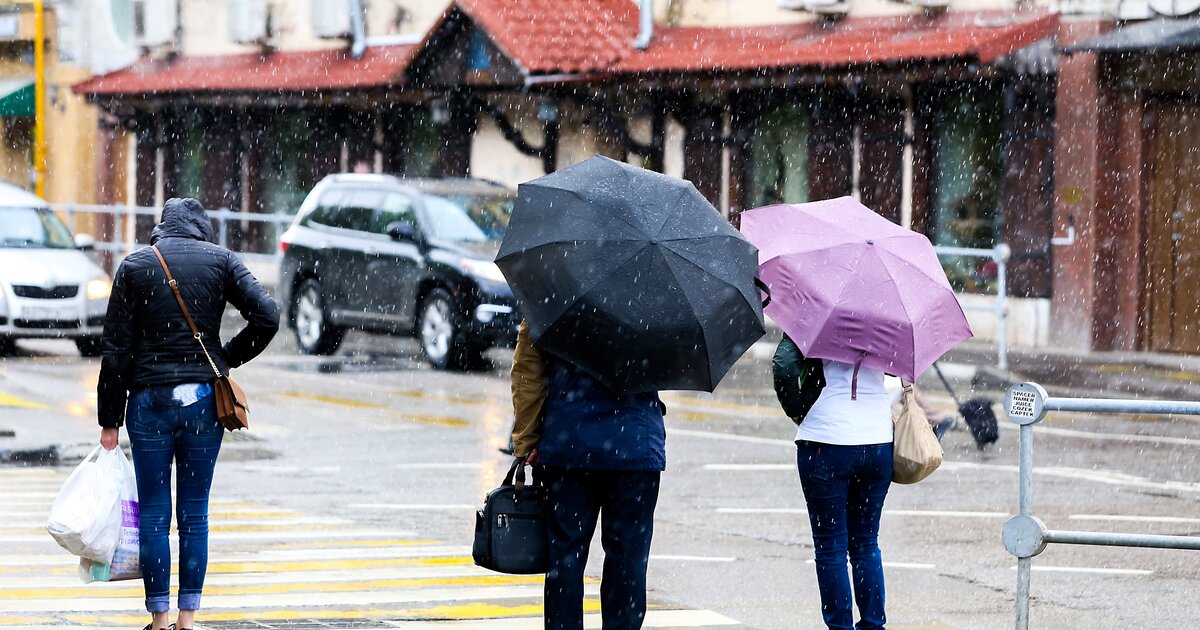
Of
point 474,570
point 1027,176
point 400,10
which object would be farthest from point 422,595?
point 400,10

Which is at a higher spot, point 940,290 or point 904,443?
point 940,290

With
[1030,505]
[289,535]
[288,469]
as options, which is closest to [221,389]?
[1030,505]

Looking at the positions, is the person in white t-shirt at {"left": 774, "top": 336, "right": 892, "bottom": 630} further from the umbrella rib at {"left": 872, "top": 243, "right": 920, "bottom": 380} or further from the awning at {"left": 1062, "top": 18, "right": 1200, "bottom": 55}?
the awning at {"left": 1062, "top": 18, "right": 1200, "bottom": 55}

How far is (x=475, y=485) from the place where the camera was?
39.9 feet

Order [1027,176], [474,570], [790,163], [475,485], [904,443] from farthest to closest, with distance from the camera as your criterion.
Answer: [790,163] < [1027,176] < [475,485] < [474,570] < [904,443]

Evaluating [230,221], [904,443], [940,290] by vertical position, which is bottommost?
[230,221]

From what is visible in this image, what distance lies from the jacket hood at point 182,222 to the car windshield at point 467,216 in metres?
12.5

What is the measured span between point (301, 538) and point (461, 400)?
7.10 m

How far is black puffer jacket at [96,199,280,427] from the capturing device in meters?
7.09

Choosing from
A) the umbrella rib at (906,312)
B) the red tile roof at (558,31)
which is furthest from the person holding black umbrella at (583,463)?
the red tile roof at (558,31)

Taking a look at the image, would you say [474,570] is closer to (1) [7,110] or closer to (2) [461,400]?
(2) [461,400]

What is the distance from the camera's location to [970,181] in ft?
80.2

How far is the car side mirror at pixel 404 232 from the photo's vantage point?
19938mm

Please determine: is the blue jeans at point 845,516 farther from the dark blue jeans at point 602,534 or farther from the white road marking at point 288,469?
the white road marking at point 288,469
